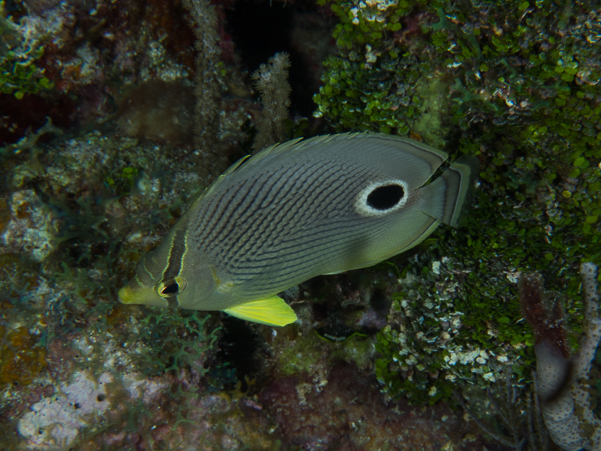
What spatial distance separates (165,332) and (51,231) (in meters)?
1.26

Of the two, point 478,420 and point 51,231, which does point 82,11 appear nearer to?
point 51,231

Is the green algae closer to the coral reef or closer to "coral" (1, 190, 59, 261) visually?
the coral reef

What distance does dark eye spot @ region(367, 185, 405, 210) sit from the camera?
1848 mm

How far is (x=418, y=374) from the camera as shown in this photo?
298 centimetres

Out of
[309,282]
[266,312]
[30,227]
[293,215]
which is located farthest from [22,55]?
[309,282]

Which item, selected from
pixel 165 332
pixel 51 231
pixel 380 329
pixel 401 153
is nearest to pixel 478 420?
pixel 380 329

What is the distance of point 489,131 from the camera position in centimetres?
224

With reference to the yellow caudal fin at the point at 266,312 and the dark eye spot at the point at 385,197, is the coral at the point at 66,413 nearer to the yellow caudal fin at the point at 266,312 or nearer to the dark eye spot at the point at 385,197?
the yellow caudal fin at the point at 266,312

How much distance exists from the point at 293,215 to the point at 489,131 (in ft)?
5.09

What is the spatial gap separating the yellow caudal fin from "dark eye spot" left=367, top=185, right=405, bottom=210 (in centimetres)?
84

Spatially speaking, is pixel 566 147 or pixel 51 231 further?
pixel 51 231

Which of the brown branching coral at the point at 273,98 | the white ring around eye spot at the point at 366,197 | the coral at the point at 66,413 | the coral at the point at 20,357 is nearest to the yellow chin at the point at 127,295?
the coral at the point at 66,413

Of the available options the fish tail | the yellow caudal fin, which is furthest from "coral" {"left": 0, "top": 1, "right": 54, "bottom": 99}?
the fish tail

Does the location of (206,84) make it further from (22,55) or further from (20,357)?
(20,357)
